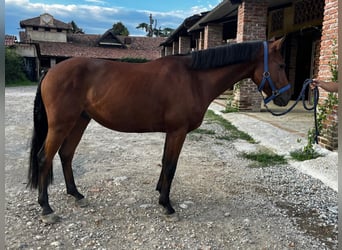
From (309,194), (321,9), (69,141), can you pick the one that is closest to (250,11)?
(321,9)

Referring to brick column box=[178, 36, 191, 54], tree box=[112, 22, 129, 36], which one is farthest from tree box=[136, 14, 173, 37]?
brick column box=[178, 36, 191, 54]

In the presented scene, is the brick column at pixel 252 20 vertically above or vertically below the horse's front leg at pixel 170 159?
above

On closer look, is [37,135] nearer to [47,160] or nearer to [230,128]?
[47,160]

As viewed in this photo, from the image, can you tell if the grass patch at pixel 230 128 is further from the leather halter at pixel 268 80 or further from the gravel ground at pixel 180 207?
the leather halter at pixel 268 80

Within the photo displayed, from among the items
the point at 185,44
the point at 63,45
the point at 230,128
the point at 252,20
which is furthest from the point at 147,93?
the point at 63,45

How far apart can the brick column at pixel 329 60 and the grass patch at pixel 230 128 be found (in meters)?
1.48

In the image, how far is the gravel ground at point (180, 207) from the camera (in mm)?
2473

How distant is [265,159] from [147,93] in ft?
8.91

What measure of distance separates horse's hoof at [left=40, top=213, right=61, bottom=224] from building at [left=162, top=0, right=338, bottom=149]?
159 inches

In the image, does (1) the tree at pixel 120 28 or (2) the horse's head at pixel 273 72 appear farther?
(1) the tree at pixel 120 28

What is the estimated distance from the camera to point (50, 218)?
8.89 feet

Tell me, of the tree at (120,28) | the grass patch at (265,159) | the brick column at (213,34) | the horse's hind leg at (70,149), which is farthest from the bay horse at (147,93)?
the tree at (120,28)

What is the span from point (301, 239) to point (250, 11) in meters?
7.22

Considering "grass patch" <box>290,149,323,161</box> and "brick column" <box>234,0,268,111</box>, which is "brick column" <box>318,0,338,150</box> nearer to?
"grass patch" <box>290,149,323,161</box>
